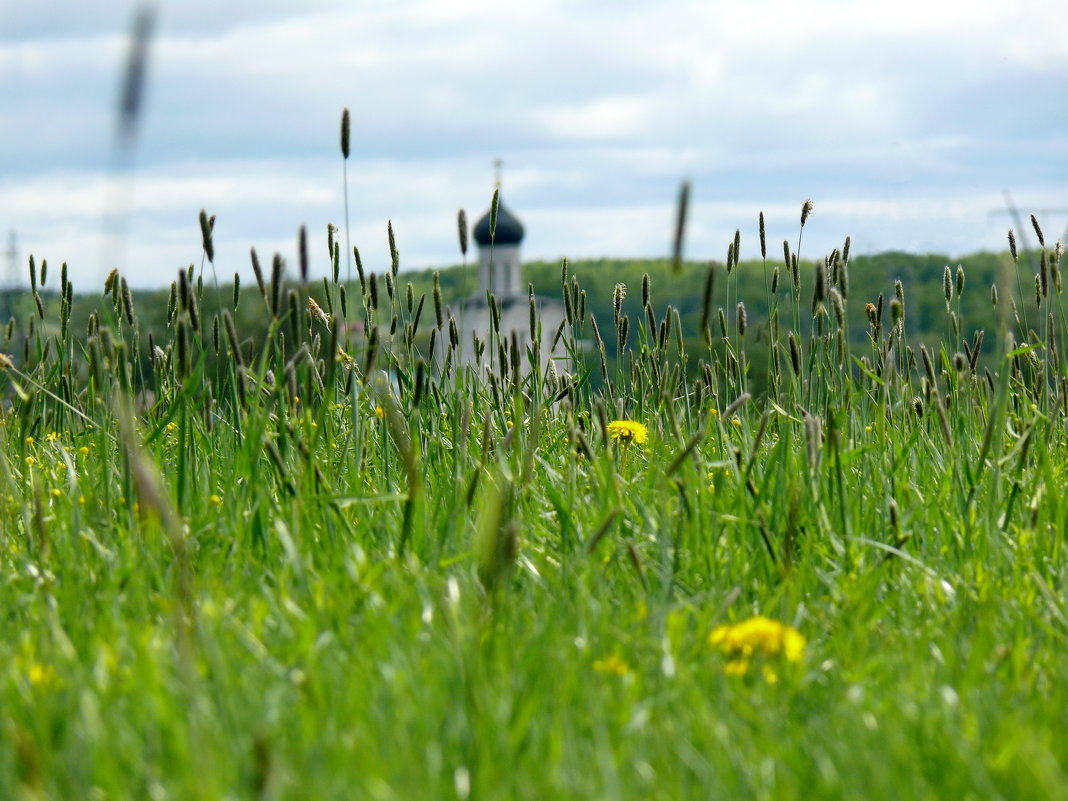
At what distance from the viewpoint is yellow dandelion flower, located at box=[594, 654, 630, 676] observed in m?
1.69

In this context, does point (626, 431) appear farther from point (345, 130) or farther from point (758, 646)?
point (758, 646)

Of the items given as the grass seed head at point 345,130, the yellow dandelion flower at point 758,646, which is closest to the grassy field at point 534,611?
the yellow dandelion flower at point 758,646

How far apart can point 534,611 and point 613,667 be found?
0.38 meters

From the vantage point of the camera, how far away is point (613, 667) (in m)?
1.70

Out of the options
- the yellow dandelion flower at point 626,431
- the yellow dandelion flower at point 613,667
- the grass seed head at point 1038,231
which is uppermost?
the grass seed head at point 1038,231

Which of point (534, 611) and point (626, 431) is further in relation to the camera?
point (626, 431)

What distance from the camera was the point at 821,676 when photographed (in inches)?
68.3

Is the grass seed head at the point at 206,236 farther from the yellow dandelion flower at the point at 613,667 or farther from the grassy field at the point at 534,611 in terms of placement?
the yellow dandelion flower at the point at 613,667

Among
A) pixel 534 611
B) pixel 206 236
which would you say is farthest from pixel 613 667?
pixel 206 236

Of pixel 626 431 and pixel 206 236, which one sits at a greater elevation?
pixel 206 236

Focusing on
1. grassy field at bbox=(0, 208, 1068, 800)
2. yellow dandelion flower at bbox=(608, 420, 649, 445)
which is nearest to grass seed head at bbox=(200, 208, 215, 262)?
grassy field at bbox=(0, 208, 1068, 800)

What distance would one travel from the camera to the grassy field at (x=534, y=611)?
1.39 m

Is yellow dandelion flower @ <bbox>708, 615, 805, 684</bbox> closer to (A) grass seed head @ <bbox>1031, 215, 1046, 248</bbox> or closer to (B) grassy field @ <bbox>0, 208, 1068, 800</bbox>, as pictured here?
(B) grassy field @ <bbox>0, 208, 1068, 800</bbox>

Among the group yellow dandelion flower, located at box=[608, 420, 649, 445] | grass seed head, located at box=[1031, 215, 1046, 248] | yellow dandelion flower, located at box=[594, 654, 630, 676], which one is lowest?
yellow dandelion flower, located at box=[594, 654, 630, 676]
